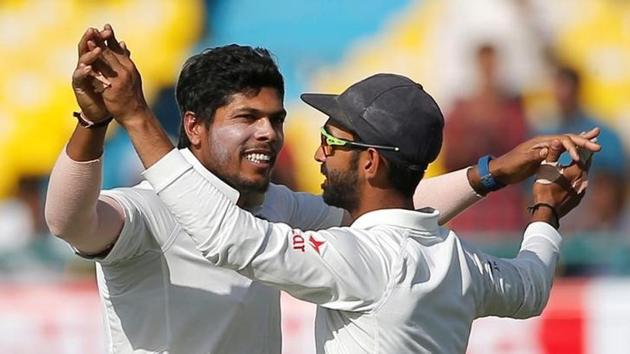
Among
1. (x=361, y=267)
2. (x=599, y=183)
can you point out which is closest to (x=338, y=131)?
(x=361, y=267)

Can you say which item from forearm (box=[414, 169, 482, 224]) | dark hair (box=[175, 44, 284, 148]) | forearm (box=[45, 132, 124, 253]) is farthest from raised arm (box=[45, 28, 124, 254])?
forearm (box=[414, 169, 482, 224])

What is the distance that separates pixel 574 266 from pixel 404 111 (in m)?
5.41

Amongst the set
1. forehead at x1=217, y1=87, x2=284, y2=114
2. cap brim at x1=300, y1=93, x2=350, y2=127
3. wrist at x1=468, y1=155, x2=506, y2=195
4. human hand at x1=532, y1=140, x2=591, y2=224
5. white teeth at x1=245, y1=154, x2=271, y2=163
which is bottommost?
white teeth at x1=245, y1=154, x2=271, y2=163

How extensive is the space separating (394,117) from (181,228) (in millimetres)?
673

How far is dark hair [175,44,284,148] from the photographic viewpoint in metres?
Answer: 3.82

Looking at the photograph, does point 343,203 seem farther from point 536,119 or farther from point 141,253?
point 536,119

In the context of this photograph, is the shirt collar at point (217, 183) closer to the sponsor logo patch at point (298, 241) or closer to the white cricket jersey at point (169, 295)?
the white cricket jersey at point (169, 295)

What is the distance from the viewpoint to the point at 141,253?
3643mm

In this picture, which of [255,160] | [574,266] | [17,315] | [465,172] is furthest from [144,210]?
[574,266]

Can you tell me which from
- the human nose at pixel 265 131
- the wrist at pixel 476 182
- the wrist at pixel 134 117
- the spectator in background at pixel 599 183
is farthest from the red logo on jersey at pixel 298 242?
the spectator in background at pixel 599 183

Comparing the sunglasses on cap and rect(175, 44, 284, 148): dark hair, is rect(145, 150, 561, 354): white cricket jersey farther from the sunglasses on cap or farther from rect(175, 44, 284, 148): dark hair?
rect(175, 44, 284, 148): dark hair

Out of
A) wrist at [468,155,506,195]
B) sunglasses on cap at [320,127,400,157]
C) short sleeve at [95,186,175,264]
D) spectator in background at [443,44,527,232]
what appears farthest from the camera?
spectator in background at [443,44,527,232]

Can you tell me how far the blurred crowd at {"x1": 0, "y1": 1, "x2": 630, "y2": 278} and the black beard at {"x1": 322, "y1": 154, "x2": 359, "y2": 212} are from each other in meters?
5.12

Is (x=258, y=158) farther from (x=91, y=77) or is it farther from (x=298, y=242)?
(x=91, y=77)
